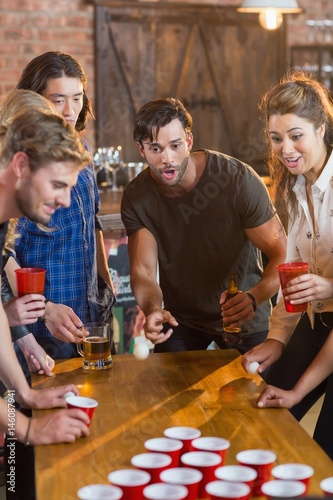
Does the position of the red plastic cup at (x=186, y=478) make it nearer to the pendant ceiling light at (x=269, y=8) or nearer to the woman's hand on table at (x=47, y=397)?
the woman's hand on table at (x=47, y=397)

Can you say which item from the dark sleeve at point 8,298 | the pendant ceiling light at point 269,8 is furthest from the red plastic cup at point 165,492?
the pendant ceiling light at point 269,8

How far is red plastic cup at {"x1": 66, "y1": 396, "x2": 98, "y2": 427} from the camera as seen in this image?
2.28m

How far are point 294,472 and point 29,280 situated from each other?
1072mm

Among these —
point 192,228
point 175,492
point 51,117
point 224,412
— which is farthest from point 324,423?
point 51,117

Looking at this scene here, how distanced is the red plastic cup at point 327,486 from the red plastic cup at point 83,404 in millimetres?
695

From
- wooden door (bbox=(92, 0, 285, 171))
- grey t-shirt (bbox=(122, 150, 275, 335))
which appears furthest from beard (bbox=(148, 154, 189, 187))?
wooden door (bbox=(92, 0, 285, 171))

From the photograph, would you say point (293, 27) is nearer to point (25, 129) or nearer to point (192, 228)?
point (192, 228)

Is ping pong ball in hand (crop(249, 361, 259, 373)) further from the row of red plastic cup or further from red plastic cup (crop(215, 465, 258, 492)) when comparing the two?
red plastic cup (crop(215, 465, 258, 492))

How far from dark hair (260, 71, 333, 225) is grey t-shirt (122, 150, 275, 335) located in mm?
232

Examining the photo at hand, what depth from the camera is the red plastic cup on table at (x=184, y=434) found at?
82.4 inches

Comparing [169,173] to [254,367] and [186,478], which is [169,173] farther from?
[186,478]

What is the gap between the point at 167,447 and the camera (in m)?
2.04

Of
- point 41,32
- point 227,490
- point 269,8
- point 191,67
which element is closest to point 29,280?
point 227,490

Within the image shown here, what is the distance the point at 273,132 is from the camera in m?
2.95
